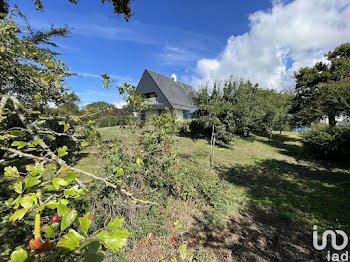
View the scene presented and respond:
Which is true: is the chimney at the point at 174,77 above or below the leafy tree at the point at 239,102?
above

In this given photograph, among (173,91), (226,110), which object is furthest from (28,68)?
(173,91)

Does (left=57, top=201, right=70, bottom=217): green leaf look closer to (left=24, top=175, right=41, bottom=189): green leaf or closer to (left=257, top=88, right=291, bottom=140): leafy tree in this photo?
(left=24, top=175, right=41, bottom=189): green leaf

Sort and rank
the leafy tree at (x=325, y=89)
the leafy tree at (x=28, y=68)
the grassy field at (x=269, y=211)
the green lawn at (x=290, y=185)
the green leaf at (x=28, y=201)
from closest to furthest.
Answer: the green leaf at (x=28, y=201)
the leafy tree at (x=28, y=68)
the grassy field at (x=269, y=211)
the green lawn at (x=290, y=185)
the leafy tree at (x=325, y=89)

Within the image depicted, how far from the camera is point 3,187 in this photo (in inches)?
163

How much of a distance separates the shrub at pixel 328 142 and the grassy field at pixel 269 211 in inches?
56.2

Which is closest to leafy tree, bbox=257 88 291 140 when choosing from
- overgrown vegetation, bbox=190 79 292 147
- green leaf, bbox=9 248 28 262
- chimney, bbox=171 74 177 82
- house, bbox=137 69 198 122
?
overgrown vegetation, bbox=190 79 292 147

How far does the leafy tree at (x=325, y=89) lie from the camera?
33.6 ft

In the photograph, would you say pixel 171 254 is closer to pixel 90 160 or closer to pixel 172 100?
pixel 90 160

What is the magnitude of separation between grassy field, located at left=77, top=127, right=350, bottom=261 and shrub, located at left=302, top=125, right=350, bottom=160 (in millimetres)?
1428

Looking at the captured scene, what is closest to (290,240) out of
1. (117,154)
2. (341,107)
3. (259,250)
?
(259,250)

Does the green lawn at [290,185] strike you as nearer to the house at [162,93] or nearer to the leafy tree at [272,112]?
the leafy tree at [272,112]

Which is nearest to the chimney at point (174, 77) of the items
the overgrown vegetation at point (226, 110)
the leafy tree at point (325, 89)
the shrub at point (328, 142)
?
the overgrown vegetation at point (226, 110)

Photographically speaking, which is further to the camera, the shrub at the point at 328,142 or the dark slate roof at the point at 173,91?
the dark slate roof at the point at 173,91

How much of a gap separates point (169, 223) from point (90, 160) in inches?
216
